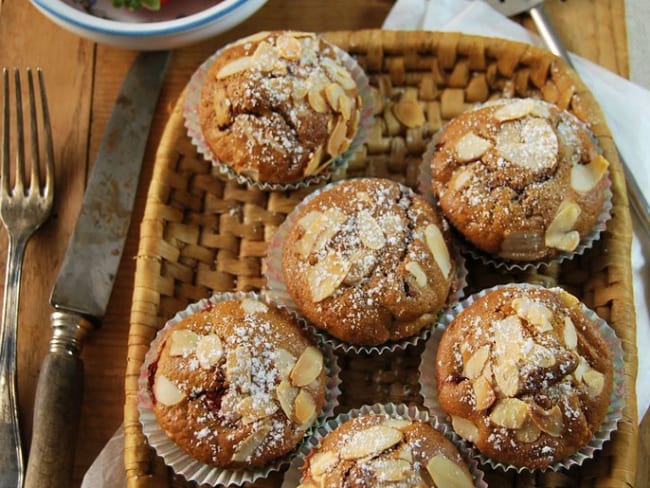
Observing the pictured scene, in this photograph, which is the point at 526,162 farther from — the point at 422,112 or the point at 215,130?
the point at 215,130

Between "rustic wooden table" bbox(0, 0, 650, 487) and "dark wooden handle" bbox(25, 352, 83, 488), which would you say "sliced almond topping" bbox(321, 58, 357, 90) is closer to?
"rustic wooden table" bbox(0, 0, 650, 487)

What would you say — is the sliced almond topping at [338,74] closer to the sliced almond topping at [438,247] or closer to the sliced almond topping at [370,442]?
the sliced almond topping at [438,247]

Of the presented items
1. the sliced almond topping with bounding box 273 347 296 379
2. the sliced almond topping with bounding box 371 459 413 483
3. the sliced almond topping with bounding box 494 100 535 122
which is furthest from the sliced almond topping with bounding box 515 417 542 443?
the sliced almond topping with bounding box 494 100 535 122

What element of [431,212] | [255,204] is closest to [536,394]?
[431,212]

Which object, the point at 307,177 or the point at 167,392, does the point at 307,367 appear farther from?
the point at 307,177

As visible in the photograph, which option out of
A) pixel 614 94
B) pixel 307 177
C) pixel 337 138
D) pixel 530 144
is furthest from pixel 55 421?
pixel 614 94
